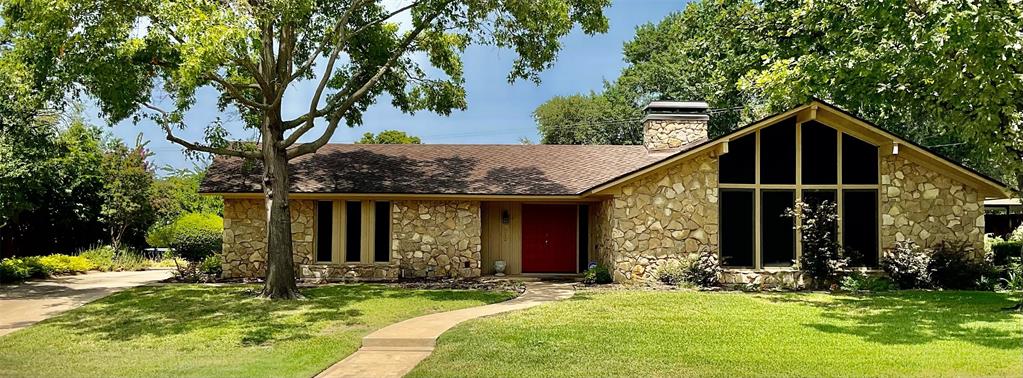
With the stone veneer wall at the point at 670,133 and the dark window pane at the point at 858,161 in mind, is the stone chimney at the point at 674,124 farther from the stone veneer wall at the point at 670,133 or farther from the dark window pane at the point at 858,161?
the dark window pane at the point at 858,161

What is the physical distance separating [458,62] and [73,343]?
35.2ft

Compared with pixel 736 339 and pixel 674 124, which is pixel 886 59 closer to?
pixel 736 339

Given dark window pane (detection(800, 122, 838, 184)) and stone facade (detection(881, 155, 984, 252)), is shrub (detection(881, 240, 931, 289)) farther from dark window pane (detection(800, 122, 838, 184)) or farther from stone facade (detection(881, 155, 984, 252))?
dark window pane (detection(800, 122, 838, 184))

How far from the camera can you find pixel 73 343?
34.9ft

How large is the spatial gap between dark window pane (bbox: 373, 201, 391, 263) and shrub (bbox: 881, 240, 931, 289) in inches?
447

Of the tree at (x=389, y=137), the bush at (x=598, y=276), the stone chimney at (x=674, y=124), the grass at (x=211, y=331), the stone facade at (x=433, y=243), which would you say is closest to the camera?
the grass at (x=211, y=331)

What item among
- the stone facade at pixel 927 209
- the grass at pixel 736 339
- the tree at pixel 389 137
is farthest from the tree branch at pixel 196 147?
the tree at pixel 389 137

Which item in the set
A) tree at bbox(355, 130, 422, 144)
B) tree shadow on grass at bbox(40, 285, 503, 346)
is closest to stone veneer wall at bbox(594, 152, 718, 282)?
tree shadow on grass at bbox(40, 285, 503, 346)

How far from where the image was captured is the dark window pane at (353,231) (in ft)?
63.3

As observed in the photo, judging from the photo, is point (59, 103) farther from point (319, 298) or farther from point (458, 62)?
point (458, 62)

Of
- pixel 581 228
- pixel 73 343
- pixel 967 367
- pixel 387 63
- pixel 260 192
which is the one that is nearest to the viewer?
pixel 967 367

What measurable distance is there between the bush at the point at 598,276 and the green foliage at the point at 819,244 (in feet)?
13.5

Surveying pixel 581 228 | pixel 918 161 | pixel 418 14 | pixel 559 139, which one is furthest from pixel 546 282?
pixel 559 139

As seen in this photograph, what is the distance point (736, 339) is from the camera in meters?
10.1
